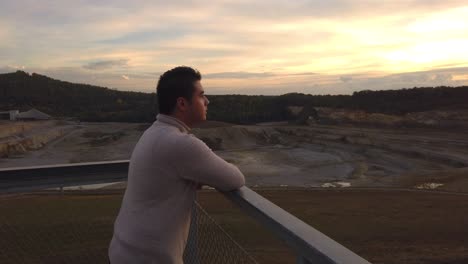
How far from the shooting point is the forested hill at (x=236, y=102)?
172 ft

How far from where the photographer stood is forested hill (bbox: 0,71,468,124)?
5247cm

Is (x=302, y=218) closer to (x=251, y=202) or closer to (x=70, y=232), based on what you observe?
(x=70, y=232)

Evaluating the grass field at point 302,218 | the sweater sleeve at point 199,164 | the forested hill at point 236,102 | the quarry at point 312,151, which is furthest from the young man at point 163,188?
the forested hill at point 236,102

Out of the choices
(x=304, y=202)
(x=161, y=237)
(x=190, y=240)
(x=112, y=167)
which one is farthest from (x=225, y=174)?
(x=304, y=202)

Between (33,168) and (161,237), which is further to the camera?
(33,168)

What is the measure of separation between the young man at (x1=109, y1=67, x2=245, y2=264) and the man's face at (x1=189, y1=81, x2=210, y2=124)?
125 millimetres

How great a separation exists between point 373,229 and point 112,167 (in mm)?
9279

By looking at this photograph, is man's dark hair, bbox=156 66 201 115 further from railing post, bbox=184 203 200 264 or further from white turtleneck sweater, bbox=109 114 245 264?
railing post, bbox=184 203 200 264

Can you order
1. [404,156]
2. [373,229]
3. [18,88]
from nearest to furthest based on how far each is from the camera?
[373,229], [404,156], [18,88]

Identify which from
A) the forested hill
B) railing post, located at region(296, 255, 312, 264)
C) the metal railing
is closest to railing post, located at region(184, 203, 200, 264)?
the metal railing

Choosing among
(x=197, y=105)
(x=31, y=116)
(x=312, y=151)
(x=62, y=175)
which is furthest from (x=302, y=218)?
(x=31, y=116)

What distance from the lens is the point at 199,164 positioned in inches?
80.3

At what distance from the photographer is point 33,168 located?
368cm

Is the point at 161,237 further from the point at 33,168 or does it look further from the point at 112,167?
the point at 33,168
